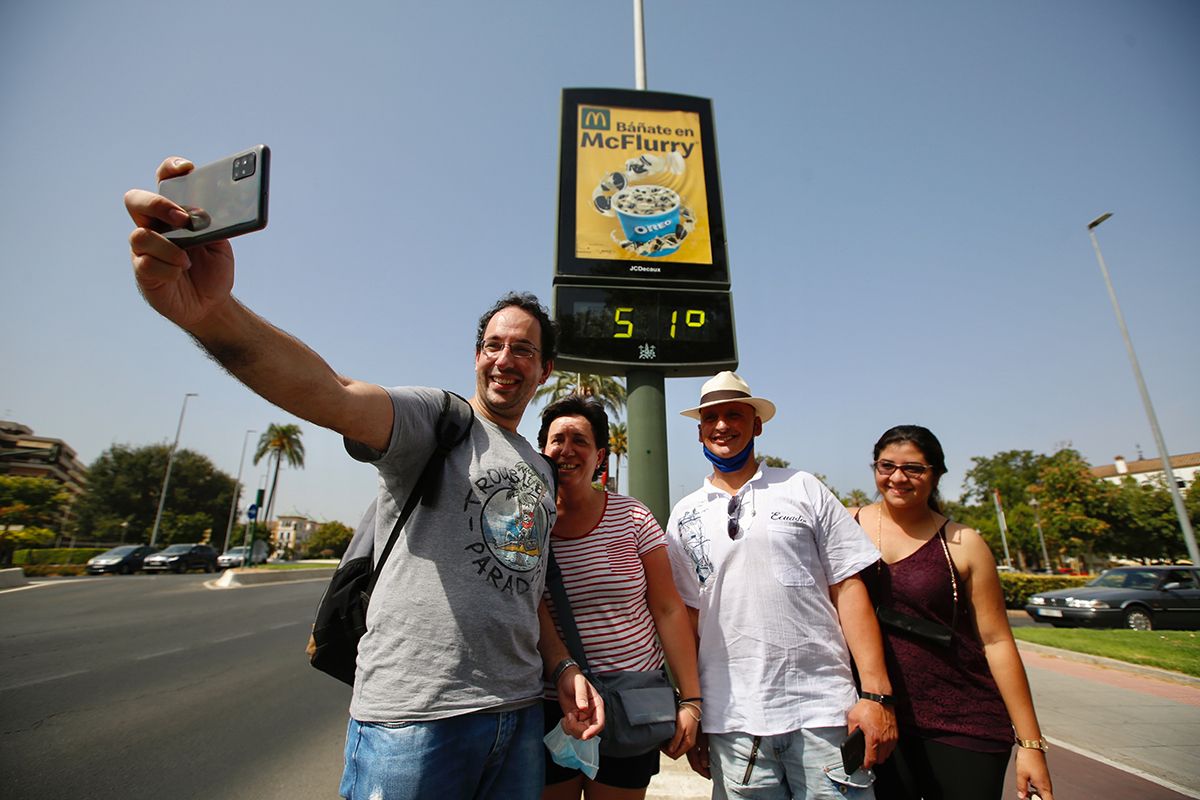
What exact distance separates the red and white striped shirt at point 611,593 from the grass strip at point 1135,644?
9690mm

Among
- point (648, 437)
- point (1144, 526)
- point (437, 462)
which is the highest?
point (648, 437)

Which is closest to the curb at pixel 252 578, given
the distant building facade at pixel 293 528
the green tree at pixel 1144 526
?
the green tree at pixel 1144 526

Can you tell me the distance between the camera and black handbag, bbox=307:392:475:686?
1668 millimetres

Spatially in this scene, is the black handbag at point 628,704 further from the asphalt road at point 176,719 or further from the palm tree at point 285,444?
the palm tree at point 285,444

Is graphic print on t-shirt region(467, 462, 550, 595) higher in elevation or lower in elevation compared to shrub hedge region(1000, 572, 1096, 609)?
higher

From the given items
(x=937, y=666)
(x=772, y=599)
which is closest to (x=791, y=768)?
(x=772, y=599)

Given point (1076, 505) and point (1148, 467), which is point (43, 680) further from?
point (1148, 467)

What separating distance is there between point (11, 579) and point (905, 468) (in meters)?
24.8

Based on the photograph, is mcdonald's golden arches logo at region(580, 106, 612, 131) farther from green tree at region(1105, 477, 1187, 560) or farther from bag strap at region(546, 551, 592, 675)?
green tree at region(1105, 477, 1187, 560)

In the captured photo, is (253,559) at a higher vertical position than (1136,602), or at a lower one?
higher

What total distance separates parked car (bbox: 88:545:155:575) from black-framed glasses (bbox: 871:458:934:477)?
3309cm

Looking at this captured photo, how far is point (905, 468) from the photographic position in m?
2.58

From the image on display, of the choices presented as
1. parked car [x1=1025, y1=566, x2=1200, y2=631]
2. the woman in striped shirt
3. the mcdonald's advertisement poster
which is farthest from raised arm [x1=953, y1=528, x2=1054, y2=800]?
parked car [x1=1025, y1=566, x2=1200, y2=631]

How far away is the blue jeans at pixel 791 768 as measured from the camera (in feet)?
6.50
